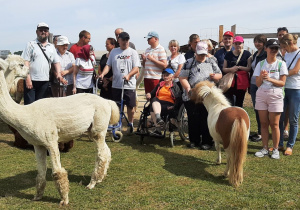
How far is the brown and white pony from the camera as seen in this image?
4.38m

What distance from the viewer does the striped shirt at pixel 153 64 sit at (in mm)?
7512

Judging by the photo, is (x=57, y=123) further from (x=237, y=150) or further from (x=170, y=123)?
→ (x=170, y=123)

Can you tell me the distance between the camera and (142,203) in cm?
393

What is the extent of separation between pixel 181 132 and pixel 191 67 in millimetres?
1557

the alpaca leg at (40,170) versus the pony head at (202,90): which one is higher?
the pony head at (202,90)

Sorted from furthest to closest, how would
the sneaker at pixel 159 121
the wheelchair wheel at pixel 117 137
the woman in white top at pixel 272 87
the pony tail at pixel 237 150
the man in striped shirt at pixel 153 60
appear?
the man in striped shirt at pixel 153 60, the wheelchair wheel at pixel 117 137, the sneaker at pixel 159 121, the woman in white top at pixel 272 87, the pony tail at pixel 237 150

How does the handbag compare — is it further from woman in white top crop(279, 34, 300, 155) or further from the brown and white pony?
woman in white top crop(279, 34, 300, 155)

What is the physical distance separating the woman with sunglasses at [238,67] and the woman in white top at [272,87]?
114cm

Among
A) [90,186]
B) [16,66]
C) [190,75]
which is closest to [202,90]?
[190,75]

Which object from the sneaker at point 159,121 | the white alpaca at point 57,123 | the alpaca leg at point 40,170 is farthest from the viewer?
the sneaker at point 159,121

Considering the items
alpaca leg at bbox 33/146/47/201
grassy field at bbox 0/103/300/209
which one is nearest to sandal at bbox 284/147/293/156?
grassy field at bbox 0/103/300/209

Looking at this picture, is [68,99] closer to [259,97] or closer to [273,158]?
[259,97]

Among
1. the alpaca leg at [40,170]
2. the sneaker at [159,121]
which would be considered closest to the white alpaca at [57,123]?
the alpaca leg at [40,170]

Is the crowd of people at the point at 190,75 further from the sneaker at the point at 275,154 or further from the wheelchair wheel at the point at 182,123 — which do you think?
the wheelchair wheel at the point at 182,123
